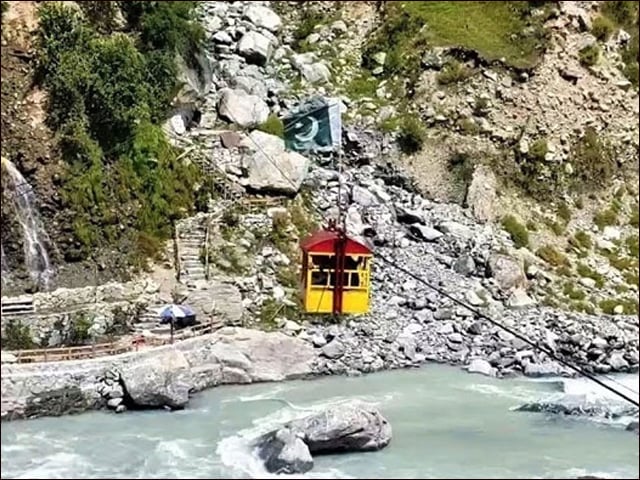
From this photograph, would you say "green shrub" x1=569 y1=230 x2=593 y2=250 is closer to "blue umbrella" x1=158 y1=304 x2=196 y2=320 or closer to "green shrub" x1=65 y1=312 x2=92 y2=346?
"blue umbrella" x1=158 y1=304 x2=196 y2=320

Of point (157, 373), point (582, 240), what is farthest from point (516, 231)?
point (157, 373)

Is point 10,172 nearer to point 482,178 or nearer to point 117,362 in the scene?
point 117,362

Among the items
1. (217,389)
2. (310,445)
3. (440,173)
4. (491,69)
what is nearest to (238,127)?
(440,173)

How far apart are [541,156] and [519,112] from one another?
1.12 meters

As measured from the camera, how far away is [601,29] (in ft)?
77.8

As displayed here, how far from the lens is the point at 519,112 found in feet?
72.3

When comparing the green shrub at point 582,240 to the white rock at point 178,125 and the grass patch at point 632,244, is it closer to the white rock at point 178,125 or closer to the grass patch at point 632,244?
the grass patch at point 632,244

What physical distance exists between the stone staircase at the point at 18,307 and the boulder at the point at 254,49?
9.52 m

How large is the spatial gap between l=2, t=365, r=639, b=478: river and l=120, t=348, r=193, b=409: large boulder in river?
20 cm

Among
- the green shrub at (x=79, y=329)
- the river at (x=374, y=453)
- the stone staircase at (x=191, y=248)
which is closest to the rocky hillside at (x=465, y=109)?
the stone staircase at (x=191, y=248)

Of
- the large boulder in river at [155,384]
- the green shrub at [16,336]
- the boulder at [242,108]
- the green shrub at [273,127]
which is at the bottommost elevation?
the large boulder in river at [155,384]

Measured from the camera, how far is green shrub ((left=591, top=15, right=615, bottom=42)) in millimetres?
23688

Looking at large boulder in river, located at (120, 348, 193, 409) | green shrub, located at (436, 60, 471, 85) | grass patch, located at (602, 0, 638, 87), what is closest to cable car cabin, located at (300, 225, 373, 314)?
large boulder in river, located at (120, 348, 193, 409)

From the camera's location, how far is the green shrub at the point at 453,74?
22172 millimetres
